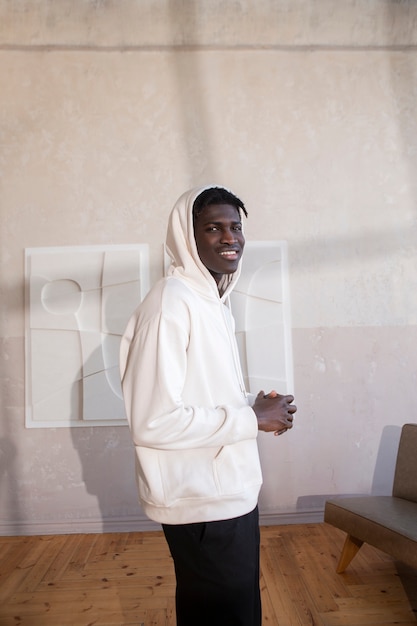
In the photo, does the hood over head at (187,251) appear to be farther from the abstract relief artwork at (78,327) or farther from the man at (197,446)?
the abstract relief artwork at (78,327)

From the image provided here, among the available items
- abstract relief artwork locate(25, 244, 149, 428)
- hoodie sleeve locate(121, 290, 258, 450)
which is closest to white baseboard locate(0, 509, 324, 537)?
abstract relief artwork locate(25, 244, 149, 428)

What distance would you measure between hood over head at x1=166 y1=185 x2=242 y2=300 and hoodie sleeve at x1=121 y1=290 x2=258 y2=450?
0.17m

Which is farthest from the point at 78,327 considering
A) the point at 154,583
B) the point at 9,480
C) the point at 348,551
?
the point at 348,551

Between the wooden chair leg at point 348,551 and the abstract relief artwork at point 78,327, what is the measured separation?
1.70 m

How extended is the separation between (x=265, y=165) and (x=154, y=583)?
9.51ft

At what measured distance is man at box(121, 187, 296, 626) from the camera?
47.8 inches

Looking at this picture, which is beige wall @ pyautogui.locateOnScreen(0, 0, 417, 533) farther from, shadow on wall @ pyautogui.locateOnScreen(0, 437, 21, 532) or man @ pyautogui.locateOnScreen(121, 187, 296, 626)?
man @ pyautogui.locateOnScreen(121, 187, 296, 626)

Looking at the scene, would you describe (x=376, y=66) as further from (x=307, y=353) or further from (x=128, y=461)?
(x=128, y=461)

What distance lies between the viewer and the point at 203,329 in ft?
4.38

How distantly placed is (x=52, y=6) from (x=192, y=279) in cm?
350

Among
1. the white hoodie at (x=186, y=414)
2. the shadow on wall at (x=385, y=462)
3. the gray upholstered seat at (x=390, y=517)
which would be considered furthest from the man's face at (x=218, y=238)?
the shadow on wall at (x=385, y=462)

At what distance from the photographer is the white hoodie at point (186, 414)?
1.21 m

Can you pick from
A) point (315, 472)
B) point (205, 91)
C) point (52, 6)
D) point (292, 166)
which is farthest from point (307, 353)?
point (52, 6)

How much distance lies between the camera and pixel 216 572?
1.24 meters
